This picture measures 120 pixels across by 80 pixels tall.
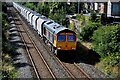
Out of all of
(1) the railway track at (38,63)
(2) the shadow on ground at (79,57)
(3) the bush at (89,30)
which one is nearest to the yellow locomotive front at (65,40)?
(2) the shadow on ground at (79,57)

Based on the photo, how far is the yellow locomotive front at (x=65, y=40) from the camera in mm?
23234

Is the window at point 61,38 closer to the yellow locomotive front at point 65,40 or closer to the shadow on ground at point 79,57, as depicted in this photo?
the yellow locomotive front at point 65,40

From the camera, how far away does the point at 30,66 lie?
21.3m

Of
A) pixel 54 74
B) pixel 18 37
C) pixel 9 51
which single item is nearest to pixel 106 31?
pixel 54 74

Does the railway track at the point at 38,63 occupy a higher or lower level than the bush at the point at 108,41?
lower

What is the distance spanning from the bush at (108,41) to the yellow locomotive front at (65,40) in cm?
197

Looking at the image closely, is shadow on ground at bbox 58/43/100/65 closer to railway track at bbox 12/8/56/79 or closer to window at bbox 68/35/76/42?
window at bbox 68/35/76/42

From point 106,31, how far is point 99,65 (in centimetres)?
302

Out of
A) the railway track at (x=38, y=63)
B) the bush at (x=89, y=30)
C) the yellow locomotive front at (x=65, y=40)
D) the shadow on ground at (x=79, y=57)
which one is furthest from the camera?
the bush at (x=89, y=30)

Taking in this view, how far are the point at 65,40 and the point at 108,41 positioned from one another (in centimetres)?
318

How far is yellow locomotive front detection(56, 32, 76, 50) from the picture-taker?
2323 centimetres

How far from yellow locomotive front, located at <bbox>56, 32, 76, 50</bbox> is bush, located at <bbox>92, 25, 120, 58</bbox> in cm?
197

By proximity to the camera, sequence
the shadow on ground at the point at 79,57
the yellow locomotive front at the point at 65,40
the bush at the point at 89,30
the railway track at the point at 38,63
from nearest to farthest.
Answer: the railway track at the point at 38,63 → the shadow on ground at the point at 79,57 → the yellow locomotive front at the point at 65,40 → the bush at the point at 89,30

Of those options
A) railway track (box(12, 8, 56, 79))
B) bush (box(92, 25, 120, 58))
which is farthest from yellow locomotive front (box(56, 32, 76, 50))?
bush (box(92, 25, 120, 58))
